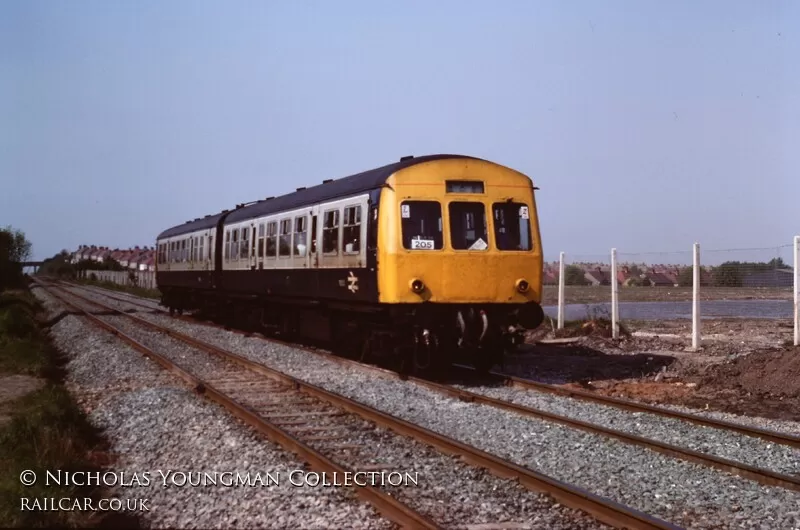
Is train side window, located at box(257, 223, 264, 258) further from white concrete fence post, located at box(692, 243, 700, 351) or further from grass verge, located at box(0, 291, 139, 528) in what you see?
white concrete fence post, located at box(692, 243, 700, 351)

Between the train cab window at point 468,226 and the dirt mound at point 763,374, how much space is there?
12.6 ft

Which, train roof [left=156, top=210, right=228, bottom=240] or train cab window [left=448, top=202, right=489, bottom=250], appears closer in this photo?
train cab window [left=448, top=202, right=489, bottom=250]

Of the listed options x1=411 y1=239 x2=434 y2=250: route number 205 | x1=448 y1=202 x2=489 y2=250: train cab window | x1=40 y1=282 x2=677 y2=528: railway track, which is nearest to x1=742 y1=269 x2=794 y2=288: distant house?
x1=448 y1=202 x2=489 y2=250: train cab window

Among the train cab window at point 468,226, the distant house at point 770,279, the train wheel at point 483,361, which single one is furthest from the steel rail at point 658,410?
the distant house at point 770,279

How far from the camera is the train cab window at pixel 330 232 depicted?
46.5 feet

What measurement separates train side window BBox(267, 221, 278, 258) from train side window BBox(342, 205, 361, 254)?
4.33m

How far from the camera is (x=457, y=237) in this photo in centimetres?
1223

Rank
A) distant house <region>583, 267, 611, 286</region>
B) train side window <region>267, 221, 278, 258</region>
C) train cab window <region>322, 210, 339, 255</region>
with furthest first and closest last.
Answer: distant house <region>583, 267, 611, 286</region>
train side window <region>267, 221, 278, 258</region>
train cab window <region>322, 210, 339, 255</region>

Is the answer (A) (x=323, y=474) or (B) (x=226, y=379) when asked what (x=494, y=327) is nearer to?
(B) (x=226, y=379)

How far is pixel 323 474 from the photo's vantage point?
6684mm

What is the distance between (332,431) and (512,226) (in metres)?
5.12

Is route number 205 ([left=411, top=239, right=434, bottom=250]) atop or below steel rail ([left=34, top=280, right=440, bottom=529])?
atop

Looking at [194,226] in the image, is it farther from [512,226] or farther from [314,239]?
[512,226]

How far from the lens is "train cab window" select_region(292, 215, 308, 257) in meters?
15.8
